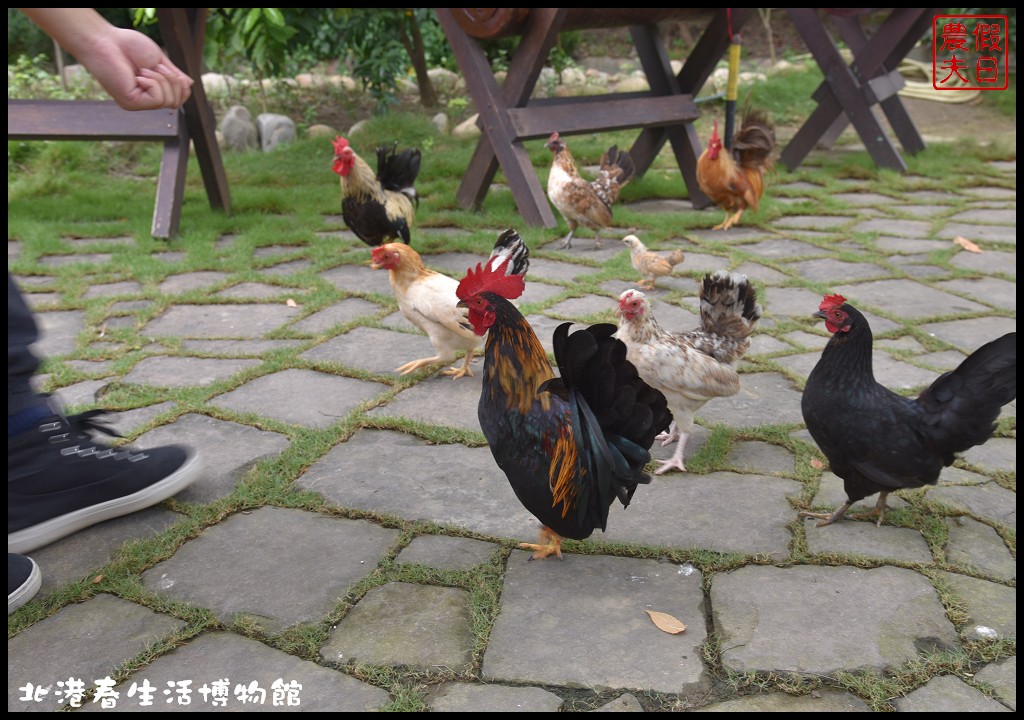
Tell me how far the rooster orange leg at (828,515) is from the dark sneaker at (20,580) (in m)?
2.34

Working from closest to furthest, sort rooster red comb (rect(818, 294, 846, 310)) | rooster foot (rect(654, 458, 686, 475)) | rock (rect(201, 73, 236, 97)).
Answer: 1. rooster red comb (rect(818, 294, 846, 310))
2. rooster foot (rect(654, 458, 686, 475))
3. rock (rect(201, 73, 236, 97))

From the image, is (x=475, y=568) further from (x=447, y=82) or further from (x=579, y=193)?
(x=447, y=82)

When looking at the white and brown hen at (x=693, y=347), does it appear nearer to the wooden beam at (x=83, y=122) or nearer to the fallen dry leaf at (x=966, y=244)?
the fallen dry leaf at (x=966, y=244)

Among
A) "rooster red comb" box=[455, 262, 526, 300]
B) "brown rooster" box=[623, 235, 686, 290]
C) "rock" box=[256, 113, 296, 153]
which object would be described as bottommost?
"brown rooster" box=[623, 235, 686, 290]

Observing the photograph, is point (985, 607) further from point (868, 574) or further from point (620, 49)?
point (620, 49)

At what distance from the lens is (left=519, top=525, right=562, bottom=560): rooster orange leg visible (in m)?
2.44

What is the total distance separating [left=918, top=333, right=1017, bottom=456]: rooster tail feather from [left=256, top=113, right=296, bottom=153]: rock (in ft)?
25.6

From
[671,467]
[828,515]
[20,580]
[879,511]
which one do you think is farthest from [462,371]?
[20,580]

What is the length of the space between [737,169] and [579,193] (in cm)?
147

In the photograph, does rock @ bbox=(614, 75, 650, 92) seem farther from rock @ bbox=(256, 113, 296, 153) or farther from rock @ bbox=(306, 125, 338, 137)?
rock @ bbox=(256, 113, 296, 153)

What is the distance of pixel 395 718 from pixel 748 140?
567cm

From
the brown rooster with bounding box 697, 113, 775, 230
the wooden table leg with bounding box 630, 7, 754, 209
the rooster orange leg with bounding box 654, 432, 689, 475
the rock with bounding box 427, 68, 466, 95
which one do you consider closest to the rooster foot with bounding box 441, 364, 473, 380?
the rooster orange leg with bounding box 654, 432, 689, 475

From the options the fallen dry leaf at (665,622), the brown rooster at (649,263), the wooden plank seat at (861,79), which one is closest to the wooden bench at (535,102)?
the brown rooster at (649,263)

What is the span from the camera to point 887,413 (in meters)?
2.50
